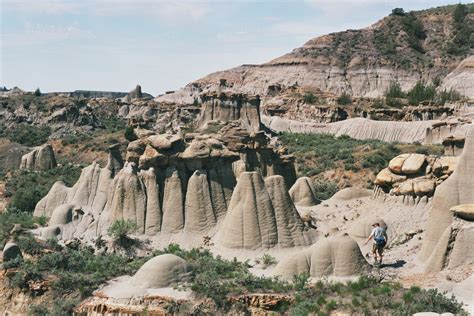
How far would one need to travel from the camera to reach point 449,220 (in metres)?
18.9

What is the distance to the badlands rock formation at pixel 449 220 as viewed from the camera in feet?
59.2

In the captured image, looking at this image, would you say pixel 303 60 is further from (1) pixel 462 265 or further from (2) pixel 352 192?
(1) pixel 462 265

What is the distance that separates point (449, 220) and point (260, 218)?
6.25 meters

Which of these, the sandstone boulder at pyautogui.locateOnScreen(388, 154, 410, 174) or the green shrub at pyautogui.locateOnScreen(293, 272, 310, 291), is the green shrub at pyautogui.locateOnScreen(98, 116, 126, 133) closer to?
the sandstone boulder at pyautogui.locateOnScreen(388, 154, 410, 174)

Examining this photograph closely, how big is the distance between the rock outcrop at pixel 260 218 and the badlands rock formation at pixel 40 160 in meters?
32.1

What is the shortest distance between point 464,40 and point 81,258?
98015mm

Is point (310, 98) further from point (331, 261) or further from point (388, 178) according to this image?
point (331, 261)

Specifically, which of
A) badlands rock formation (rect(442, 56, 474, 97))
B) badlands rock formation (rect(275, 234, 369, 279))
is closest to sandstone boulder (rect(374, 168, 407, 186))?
badlands rock formation (rect(275, 234, 369, 279))

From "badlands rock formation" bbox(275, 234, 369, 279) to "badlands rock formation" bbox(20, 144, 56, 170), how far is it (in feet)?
118

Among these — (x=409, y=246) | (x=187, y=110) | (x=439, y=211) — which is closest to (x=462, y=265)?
(x=439, y=211)

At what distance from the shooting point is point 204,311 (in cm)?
1722

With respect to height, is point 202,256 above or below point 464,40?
below

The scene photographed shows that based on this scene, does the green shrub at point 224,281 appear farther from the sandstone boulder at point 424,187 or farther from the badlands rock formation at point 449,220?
the sandstone boulder at point 424,187

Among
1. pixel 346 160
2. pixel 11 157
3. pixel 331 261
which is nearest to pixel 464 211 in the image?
pixel 331 261
